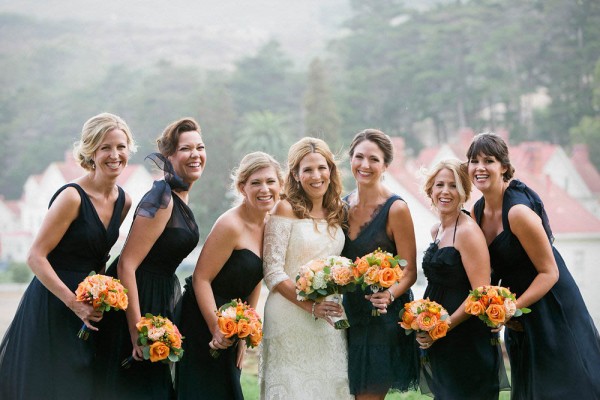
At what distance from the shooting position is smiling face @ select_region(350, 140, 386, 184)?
20.4 ft

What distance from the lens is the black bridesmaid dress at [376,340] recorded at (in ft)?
19.7

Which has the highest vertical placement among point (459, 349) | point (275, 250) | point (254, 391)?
point (275, 250)

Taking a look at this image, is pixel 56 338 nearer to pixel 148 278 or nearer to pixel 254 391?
pixel 148 278

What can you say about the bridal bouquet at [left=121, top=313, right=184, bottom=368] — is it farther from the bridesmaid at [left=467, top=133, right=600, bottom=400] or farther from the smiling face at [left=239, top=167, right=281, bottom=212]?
the bridesmaid at [left=467, top=133, right=600, bottom=400]

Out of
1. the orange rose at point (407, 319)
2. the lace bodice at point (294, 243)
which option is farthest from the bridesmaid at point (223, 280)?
the orange rose at point (407, 319)

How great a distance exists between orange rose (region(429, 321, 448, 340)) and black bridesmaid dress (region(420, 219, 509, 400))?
11.6 inches

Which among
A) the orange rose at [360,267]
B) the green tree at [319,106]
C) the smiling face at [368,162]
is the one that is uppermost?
the green tree at [319,106]

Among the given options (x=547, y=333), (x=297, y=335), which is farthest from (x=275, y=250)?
(x=547, y=333)

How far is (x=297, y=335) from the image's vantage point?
6012 mm

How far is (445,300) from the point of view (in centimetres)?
594

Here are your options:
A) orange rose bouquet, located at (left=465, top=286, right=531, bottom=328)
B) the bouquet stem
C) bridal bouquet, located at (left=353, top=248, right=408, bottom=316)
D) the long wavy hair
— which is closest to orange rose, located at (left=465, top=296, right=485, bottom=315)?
orange rose bouquet, located at (left=465, top=286, right=531, bottom=328)

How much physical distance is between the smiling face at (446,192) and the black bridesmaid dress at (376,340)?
33 centimetres

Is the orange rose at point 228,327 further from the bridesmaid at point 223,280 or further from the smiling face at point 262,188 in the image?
the smiling face at point 262,188

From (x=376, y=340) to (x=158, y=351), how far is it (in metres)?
1.72
